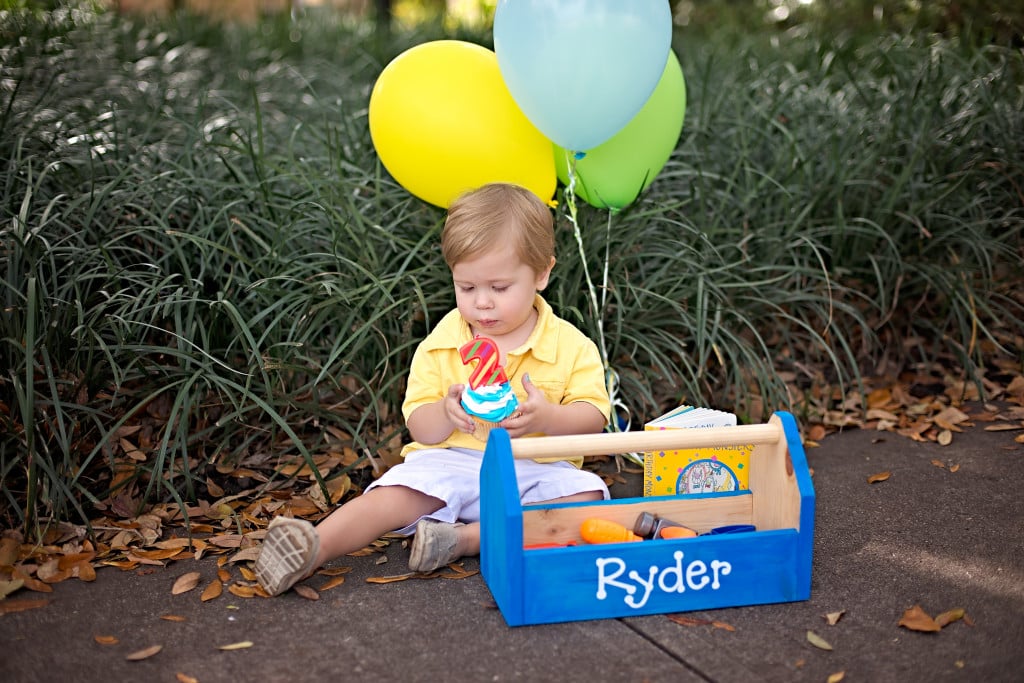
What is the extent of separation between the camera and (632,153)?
3.13 metres

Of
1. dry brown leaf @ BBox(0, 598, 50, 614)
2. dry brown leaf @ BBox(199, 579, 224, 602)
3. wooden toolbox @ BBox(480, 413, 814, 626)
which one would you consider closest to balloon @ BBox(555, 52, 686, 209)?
wooden toolbox @ BBox(480, 413, 814, 626)

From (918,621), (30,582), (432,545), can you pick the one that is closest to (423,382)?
(432,545)

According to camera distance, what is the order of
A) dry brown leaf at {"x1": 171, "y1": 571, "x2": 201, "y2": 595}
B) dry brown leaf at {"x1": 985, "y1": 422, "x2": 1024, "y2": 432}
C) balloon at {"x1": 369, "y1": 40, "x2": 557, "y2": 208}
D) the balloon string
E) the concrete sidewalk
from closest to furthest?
the concrete sidewalk, dry brown leaf at {"x1": 171, "y1": 571, "x2": 201, "y2": 595}, balloon at {"x1": 369, "y1": 40, "x2": 557, "y2": 208}, the balloon string, dry brown leaf at {"x1": 985, "y1": 422, "x2": 1024, "y2": 432}

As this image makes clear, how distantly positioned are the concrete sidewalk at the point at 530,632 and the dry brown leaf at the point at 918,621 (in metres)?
0.02

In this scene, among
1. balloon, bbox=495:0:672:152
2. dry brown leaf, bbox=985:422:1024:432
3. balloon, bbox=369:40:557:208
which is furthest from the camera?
dry brown leaf, bbox=985:422:1024:432

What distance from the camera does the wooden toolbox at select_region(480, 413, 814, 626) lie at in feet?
7.13

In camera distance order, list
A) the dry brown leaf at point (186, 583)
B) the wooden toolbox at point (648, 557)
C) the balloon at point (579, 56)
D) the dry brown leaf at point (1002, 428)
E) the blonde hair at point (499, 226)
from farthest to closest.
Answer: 1. the dry brown leaf at point (1002, 428)
2. the balloon at point (579, 56)
3. the blonde hair at point (499, 226)
4. the dry brown leaf at point (186, 583)
5. the wooden toolbox at point (648, 557)

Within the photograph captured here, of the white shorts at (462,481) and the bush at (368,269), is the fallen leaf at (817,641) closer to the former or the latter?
the white shorts at (462,481)

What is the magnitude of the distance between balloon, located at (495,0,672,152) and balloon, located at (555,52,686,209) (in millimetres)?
233

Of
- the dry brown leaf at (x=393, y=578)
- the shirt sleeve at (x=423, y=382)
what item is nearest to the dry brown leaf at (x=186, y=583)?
the dry brown leaf at (x=393, y=578)

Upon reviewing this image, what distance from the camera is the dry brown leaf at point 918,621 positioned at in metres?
2.18

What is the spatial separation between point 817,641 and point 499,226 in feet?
4.13

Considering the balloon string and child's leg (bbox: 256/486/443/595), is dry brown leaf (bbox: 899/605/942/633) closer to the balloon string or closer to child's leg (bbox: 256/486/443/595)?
the balloon string

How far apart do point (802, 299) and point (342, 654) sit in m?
2.40
